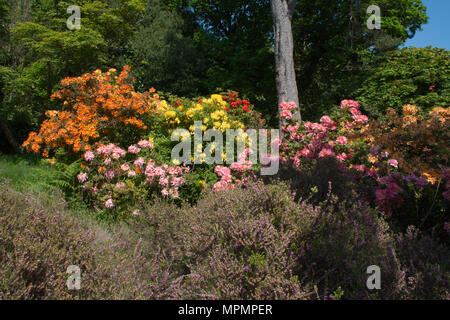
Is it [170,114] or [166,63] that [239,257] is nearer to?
[170,114]

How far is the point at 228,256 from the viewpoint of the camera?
207cm

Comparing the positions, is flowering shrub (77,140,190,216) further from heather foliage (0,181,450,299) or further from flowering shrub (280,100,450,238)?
flowering shrub (280,100,450,238)

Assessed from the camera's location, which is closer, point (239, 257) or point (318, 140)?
point (239, 257)

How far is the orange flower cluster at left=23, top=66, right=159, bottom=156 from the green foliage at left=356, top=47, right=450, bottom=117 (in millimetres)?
6200

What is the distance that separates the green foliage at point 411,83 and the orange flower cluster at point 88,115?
20.3 ft

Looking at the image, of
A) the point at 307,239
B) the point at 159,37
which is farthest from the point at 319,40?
the point at 307,239

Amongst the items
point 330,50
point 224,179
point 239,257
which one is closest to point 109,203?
point 224,179

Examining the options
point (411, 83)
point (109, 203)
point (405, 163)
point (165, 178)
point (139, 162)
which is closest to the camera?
point (405, 163)

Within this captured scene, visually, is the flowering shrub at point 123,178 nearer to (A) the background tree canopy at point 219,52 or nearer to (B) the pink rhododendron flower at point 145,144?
(B) the pink rhododendron flower at point 145,144

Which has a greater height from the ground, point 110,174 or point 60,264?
point 110,174

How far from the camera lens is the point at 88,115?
489 centimetres

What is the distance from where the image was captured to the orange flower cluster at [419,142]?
2.96m

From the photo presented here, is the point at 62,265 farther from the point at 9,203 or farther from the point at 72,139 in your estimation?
the point at 72,139

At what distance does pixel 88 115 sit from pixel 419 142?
4460mm
